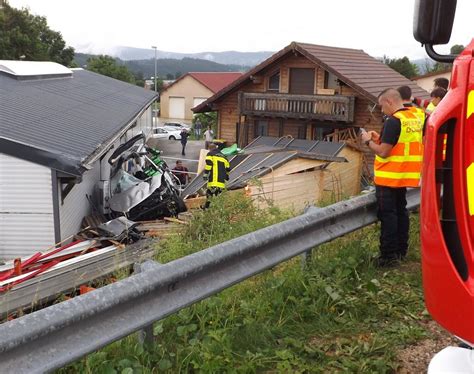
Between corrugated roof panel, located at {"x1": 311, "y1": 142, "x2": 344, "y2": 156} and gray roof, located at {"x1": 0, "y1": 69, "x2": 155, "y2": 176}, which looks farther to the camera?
corrugated roof panel, located at {"x1": 311, "y1": 142, "x2": 344, "y2": 156}

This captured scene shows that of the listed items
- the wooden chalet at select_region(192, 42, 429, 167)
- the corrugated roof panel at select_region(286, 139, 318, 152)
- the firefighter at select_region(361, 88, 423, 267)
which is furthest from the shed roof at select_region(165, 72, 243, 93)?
the firefighter at select_region(361, 88, 423, 267)

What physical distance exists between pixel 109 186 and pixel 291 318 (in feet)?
39.1

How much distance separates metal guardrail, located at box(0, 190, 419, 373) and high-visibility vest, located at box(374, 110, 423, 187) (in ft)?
3.36

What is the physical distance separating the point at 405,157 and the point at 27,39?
1925 inches

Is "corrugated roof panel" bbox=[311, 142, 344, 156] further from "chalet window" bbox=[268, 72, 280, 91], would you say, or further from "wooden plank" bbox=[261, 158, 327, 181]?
"chalet window" bbox=[268, 72, 280, 91]

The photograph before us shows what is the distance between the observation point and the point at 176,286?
116 inches

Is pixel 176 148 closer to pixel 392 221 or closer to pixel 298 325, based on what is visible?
pixel 392 221

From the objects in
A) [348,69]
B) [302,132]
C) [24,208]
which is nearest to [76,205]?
[24,208]

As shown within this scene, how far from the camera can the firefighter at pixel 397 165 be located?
4629 millimetres

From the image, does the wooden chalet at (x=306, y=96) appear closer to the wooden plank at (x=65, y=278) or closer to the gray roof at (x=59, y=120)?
the gray roof at (x=59, y=120)

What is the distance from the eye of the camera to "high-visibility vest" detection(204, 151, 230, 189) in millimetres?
10891

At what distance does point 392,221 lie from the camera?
4609 millimetres

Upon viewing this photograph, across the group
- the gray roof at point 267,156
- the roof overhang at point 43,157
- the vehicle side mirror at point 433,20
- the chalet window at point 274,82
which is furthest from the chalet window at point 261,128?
the vehicle side mirror at point 433,20

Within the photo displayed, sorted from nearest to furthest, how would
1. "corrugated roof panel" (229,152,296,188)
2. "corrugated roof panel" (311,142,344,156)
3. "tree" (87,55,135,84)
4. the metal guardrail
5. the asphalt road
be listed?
the metal guardrail
"corrugated roof panel" (229,152,296,188)
"corrugated roof panel" (311,142,344,156)
the asphalt road
"tree" (87,55,135,84)
